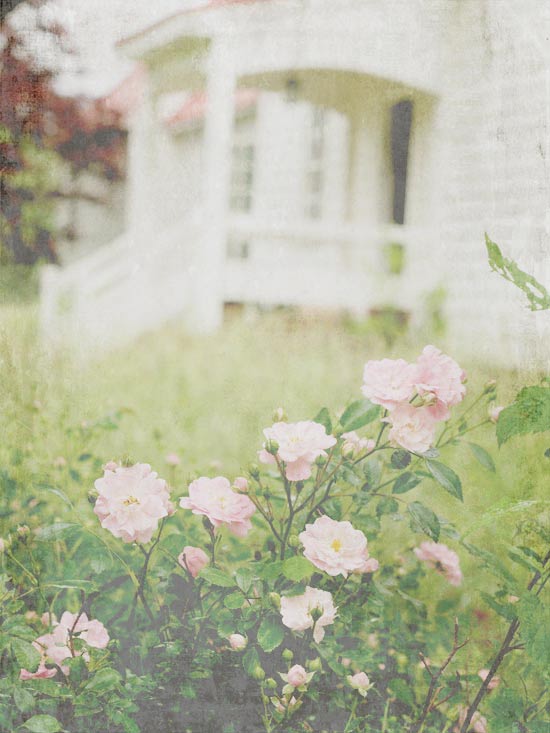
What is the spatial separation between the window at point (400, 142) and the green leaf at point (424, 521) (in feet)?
2.39

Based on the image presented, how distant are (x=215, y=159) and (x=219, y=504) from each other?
993mm

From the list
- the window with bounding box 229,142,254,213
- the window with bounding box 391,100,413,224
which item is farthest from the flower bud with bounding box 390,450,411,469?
the window with bounding box 229,142,254,213

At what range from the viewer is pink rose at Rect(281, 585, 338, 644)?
37.9 inches

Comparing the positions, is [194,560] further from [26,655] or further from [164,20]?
[164,20]

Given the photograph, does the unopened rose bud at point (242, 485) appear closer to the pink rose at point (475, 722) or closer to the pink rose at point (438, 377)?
the pink rose at point (438, 377)

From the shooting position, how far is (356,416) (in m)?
1.03

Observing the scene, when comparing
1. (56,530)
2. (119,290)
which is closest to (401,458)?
(56,530)

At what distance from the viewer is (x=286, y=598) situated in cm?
98

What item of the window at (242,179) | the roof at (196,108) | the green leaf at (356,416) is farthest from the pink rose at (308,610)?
the window at (242,179)

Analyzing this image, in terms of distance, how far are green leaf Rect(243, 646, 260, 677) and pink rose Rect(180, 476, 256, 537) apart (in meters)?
0.15

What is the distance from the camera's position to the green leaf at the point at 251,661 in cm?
97

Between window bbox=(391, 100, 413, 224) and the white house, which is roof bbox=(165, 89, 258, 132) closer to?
the white house

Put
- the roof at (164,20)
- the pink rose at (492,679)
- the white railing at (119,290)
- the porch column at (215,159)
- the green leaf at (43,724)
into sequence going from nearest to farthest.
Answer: the green leaf at (43,724)
the pink rose at (492,679)
the roof at (164,20)
the porch column at (215,159)
the white railing at (119,290)

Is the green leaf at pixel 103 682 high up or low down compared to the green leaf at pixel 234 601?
down
